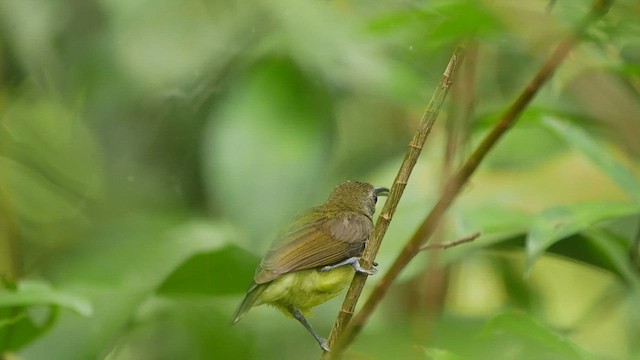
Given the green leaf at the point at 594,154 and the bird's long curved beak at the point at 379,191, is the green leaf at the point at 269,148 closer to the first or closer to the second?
the bird's long curved beak at the point at 379,191

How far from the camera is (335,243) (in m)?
2.05

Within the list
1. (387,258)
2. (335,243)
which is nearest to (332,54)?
→ (387,258)

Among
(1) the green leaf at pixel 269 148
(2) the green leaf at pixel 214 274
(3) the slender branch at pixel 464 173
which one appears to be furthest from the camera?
(1) the green leaf at pixel 269 148

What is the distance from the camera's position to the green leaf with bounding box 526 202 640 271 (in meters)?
2.18

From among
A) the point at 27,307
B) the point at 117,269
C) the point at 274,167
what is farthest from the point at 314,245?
the point at 117,269

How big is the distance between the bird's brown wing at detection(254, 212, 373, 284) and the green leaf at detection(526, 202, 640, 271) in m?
0.36

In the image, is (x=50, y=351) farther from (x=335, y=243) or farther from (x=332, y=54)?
(x=332, y=54)

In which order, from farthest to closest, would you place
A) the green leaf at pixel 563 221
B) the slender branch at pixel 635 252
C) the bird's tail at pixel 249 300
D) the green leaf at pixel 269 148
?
the green leaf at pixel 269 148, the slender branch at pixel 635 252, the green leaf at pixel 563 221, the bird's tail at pixel 249 300

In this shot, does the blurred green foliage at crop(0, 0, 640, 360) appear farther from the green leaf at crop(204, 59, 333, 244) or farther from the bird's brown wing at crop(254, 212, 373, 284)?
the bird's brown wing at crop(254, 212, 373, 284)

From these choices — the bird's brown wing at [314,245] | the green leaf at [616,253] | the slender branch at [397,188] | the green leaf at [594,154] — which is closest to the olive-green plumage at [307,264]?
the bird's brown wing at [314,245]

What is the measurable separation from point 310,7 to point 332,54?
222mm

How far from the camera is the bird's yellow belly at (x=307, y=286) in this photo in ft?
6.68

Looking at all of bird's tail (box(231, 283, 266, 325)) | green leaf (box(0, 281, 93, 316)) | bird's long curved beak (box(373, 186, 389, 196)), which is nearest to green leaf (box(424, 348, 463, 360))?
bird's tail (box(231, 283, 266, 325))

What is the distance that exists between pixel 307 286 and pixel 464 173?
498 millimetres
